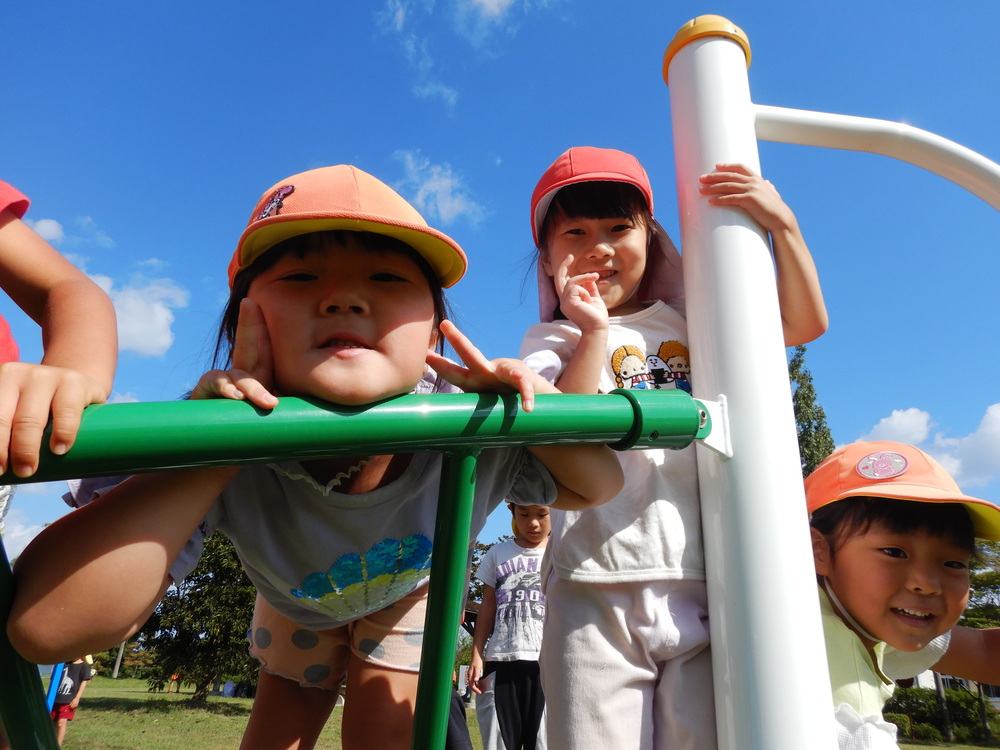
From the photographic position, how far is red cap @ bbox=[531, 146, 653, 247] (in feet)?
5.71

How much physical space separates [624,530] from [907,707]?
1853 cm

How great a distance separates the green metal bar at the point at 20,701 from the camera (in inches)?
27.4

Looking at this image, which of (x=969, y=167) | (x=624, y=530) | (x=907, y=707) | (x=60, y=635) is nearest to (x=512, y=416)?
(x=60, y=635)

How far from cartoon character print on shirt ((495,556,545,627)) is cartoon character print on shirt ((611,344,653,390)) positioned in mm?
2971

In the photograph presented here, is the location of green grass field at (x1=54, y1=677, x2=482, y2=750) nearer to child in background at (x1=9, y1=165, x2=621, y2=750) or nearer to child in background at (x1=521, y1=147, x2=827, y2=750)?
child in background at (x1=521, y1=147, x2=827, y2=750)

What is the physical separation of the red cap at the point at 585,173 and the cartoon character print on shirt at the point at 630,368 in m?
0.42

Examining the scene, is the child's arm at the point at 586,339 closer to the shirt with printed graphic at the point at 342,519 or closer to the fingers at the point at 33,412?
the shirt with printed graphic at the point at 342,519

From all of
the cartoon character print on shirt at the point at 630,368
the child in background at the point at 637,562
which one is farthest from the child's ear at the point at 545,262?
the cartoon character print on shirt at the point at 630,368

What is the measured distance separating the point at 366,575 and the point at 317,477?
0.65 feet

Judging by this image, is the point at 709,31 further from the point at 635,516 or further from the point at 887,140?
the point at 635,516

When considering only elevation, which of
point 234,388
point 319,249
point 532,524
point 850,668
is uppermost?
point 532,524

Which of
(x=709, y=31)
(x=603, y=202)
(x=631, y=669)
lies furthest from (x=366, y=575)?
(x=709, y=31)

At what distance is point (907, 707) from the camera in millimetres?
16094

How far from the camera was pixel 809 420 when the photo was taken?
81.1 ft
